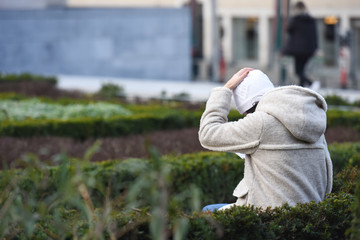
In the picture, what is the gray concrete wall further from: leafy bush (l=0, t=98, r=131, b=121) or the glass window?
leafy bush (l=0, t=98, r=131, b=121)

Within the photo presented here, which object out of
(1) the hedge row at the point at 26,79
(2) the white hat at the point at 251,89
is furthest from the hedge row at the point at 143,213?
(1) the hedge row at the point at 26,79

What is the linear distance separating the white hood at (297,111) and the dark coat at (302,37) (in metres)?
10.7

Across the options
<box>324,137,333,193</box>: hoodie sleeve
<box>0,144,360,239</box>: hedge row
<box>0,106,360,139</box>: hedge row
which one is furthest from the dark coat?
<box>324,137,333,193</box>: hoodie sleeve

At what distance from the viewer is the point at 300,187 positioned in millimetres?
3820

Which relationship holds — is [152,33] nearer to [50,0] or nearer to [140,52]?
[140,52]

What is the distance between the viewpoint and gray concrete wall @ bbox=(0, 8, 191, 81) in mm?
22125

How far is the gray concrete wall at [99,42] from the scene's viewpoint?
22.1 m

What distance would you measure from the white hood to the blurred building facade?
22586mm

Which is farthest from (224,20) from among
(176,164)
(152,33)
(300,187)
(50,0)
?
(300,187)

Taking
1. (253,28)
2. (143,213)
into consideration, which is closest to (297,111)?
(143,213)

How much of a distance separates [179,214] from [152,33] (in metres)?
19.2

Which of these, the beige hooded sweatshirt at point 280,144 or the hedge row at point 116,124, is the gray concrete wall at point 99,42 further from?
the beige hooded sweatshirt at point 280,144

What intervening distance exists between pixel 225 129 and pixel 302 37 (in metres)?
10.9

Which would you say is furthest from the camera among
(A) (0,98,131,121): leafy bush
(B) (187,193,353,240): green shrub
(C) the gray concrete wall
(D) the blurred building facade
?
(D) the blurred building facade
